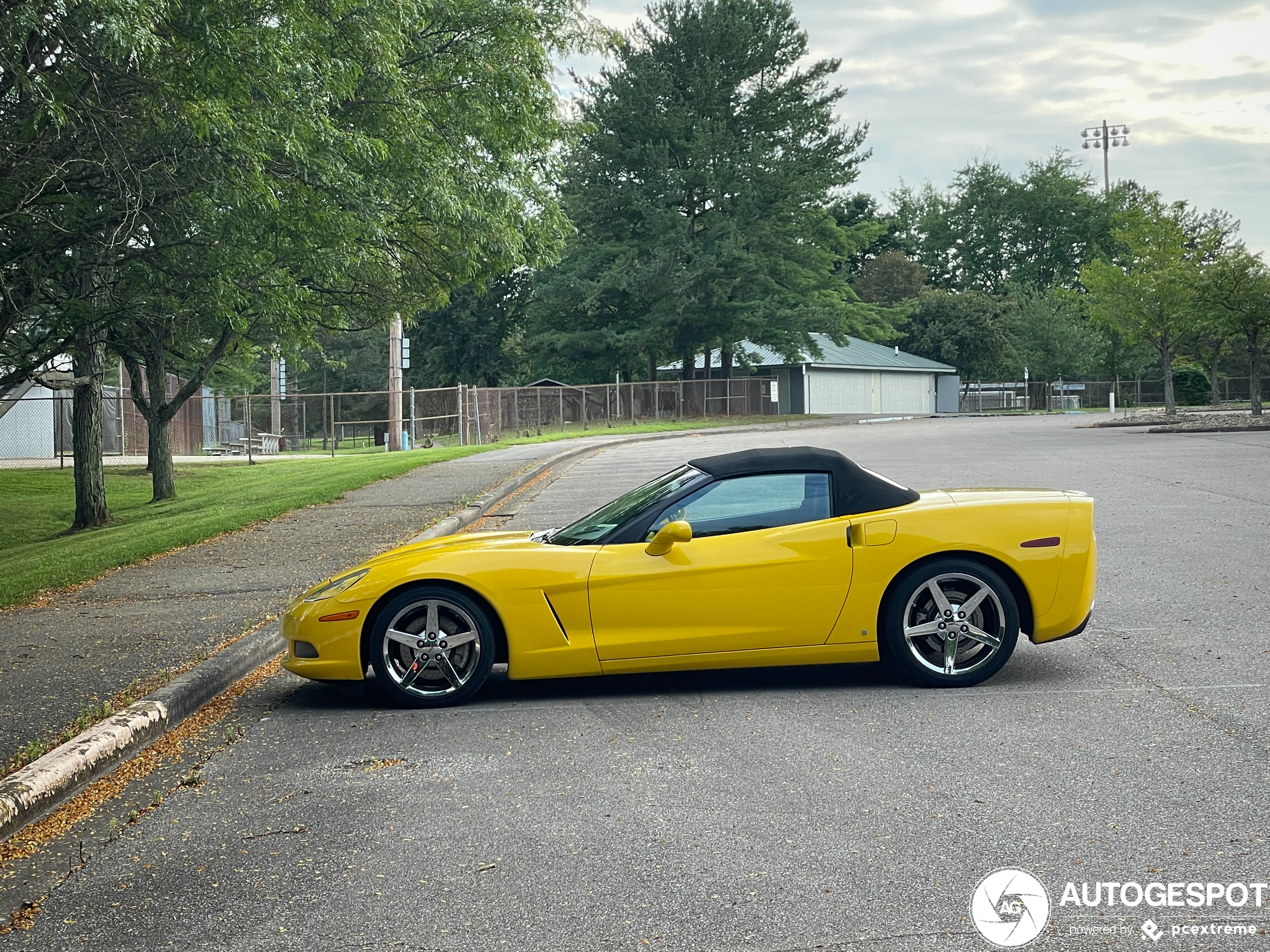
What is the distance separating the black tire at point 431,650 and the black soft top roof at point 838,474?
1.56 meters

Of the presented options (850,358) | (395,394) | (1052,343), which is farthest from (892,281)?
(395,394)

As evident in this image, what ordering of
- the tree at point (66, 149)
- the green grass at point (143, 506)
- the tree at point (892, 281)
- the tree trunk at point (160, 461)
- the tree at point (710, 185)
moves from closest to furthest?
the tree at point (66, 149) < the green grass at point (143, 506) < the tree trunk at point (160, 461) < the tree at point (710, 185) < the tree at point (892, 281)

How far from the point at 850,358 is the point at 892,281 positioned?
2222 centimetres

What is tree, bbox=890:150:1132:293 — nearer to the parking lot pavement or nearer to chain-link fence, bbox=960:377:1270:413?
chain-link fence, bbox=960:377:1270:413

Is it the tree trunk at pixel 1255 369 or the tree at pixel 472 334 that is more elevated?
the tree at pixel 472 334

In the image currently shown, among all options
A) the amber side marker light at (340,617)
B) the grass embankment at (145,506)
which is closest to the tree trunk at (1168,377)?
the grass embankment at (145,506)

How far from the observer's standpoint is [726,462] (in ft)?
23.4

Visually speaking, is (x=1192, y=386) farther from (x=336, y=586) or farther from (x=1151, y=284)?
(x=336, y=586)

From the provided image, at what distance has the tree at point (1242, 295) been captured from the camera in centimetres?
3734

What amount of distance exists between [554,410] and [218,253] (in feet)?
114

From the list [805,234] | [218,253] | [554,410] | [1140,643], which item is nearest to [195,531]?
[218,253]

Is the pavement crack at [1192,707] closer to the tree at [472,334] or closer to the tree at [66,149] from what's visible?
the tree at [66,149]

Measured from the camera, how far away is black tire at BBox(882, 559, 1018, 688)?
678 centimetres

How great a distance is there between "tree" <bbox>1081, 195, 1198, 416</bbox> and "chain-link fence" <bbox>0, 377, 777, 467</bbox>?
1790 centimetres
